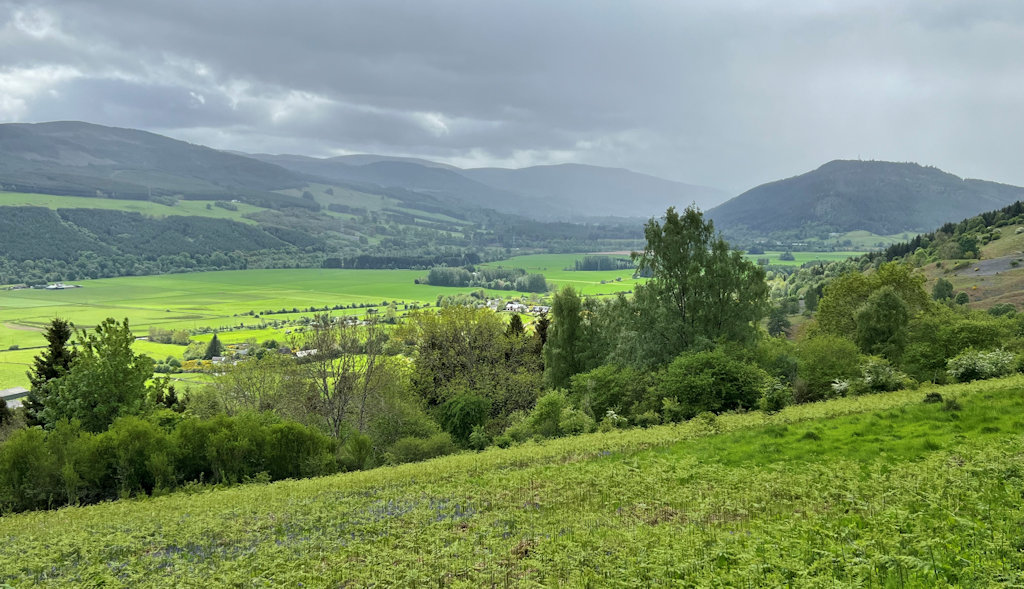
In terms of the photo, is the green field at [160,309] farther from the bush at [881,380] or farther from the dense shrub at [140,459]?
the bush at [881,380]

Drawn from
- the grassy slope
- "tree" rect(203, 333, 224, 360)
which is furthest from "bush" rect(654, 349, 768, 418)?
"tree" rect(203, 333, 224, 360)

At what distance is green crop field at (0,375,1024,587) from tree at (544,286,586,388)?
24.4 meters

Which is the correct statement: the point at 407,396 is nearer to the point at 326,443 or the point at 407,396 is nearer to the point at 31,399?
the point at 326,443

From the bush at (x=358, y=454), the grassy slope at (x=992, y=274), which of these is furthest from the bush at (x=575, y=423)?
→ the grassy slope at (x=992, y=274)

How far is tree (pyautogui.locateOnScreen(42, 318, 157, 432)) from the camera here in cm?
3219

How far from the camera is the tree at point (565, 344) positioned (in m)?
47.7

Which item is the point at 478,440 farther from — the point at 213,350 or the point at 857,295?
the point at 213,350

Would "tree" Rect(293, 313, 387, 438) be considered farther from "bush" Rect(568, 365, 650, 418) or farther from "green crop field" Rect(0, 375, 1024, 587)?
"green crop field" Rect(0, 375, 1024, 587)

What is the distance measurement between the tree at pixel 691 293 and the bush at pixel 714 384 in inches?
281

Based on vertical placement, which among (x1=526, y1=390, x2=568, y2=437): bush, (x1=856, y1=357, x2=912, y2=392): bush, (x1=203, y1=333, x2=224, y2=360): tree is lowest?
(x1=203, y1=333, x2=224, y2=360): tree

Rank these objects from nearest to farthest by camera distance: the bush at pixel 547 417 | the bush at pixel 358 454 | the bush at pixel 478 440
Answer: the bush at pixel 358 454, the bush at pixel 547 417, the bush at pixel 478 440

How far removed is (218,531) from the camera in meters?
15.5

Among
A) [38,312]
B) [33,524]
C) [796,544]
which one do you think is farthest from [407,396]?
[38,312]

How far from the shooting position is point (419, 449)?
34156mm
